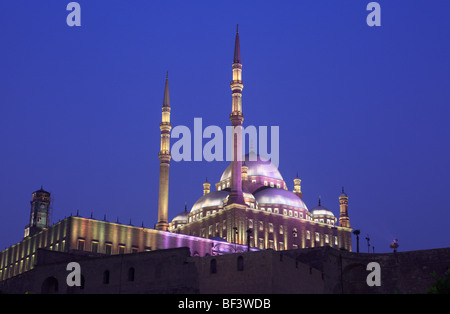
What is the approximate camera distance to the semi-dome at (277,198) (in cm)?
8662

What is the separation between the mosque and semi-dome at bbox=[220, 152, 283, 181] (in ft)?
0.44

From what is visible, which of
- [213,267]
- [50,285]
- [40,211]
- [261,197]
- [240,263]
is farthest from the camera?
[261,197]

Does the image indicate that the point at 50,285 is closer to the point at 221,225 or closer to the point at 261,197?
the point at 221,225

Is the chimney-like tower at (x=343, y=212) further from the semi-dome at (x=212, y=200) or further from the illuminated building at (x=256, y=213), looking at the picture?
the semi-dome at (x=212, y=200)

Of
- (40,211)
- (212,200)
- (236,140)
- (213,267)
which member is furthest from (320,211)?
(213,267)

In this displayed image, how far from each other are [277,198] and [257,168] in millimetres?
8058

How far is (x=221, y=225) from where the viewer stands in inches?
3187

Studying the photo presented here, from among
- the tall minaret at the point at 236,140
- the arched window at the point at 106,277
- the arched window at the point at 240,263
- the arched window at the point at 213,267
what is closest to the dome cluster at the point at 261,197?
the tall minaret at the point at 236,140

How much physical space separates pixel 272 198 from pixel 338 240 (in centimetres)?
1118

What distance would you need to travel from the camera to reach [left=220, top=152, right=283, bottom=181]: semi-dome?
93.3 meters

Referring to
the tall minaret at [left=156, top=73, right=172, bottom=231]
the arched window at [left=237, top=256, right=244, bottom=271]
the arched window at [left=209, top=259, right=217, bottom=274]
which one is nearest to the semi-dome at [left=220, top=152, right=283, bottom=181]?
the tall minaret at [left=156, top=73, right=172, bottom=231]

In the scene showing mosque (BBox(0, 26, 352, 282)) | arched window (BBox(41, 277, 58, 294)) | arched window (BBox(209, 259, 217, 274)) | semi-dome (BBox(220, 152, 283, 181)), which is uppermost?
semi-dome (BBox(220, 152, 283, 181))

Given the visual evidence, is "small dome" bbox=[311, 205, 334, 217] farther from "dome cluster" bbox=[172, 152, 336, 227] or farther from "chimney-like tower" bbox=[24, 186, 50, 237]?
"chimney-like tower" bbox=[24, 186, 50, 237]
